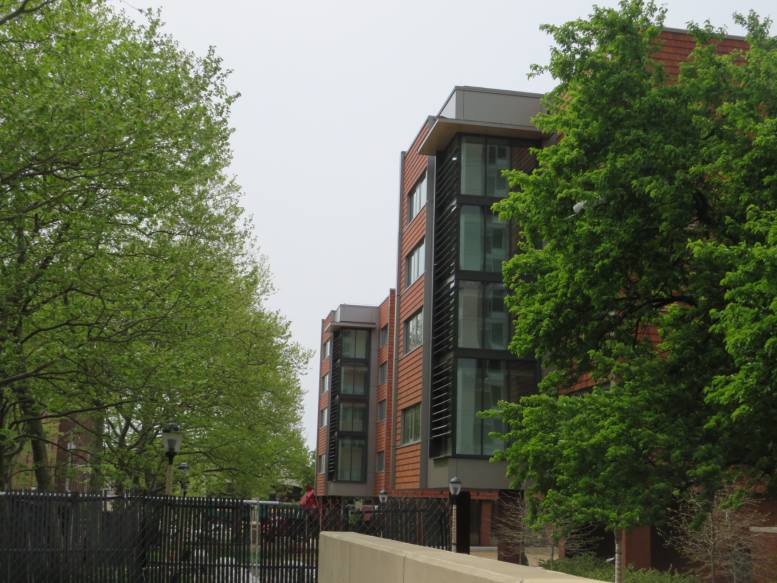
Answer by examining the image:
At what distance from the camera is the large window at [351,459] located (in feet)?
173

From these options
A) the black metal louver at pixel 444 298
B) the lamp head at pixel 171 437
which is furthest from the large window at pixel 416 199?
the lamp head at pixel 171 437

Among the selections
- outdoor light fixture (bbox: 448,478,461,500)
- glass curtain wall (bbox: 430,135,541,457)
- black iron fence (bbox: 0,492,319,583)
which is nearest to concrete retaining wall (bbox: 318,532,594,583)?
black iron fence (bbox: 0,492,319,583)

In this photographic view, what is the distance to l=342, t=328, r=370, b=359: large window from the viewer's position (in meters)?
56.3

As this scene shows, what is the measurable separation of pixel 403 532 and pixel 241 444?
14.9 m

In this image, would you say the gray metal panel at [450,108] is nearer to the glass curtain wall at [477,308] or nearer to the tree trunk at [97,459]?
the glass curtain wall at [477,308]

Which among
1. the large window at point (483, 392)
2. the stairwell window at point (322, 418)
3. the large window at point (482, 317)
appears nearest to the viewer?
the large window at point (483, 392)

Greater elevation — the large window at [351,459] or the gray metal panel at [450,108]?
the gray metal panel at [450,108]

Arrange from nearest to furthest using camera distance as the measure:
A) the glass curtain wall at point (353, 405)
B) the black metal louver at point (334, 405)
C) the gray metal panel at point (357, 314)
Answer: the glass curtain wall at point (353, 405) < the black metal louver at point (334, 405) < the gray metal panel at point (357, 314)

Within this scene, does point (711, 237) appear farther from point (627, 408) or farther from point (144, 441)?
point (144, 441)

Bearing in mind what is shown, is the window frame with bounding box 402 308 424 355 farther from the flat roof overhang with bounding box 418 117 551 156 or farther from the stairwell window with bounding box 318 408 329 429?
the stairwell window with bounding box 318 408 329 429

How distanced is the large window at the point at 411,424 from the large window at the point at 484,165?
8.09 metres

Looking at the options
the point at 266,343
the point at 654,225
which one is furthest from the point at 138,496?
the point at 266,343

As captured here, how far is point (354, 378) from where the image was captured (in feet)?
183

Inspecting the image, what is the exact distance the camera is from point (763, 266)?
11.6 meters
